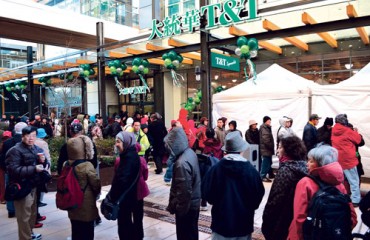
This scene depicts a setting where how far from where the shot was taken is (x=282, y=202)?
271 centimetres

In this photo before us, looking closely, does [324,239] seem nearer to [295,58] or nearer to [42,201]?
[42,201]

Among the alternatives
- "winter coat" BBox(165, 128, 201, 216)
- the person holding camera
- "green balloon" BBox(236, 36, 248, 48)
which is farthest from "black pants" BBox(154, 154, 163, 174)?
"winter coat" BBox(165, 128, 201, 216)

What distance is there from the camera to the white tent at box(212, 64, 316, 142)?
865 centimetres

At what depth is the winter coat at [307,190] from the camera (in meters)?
2.44

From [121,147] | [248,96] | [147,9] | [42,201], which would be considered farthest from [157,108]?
[121,147]

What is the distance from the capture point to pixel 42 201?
262 inches

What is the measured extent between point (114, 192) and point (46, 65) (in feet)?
52.0

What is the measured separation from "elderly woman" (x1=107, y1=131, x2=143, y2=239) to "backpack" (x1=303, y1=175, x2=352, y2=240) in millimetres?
2040

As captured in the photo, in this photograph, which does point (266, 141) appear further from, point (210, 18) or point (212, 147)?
point (210, 18)

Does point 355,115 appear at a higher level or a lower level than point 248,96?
lower

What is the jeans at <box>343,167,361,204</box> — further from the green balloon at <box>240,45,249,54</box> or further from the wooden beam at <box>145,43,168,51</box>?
the wooden beam at <box>145,43,168,51</box>

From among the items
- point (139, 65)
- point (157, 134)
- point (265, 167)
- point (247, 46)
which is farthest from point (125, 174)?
point (139, 65)

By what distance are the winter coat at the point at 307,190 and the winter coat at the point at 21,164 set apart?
3.29 m

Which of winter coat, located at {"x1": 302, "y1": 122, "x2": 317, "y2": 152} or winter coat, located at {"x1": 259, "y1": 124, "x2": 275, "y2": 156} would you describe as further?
winter coat, located at {"x1": 259, "y1": 124, "x2": 275, "y2": 156}
